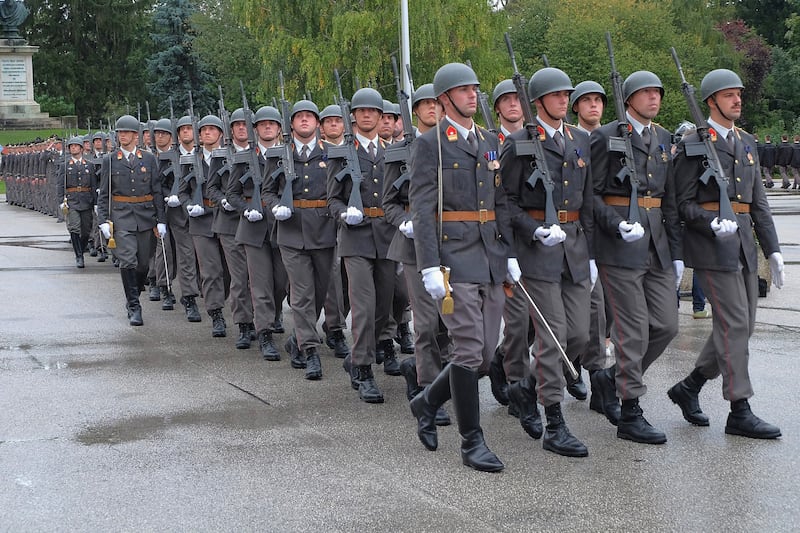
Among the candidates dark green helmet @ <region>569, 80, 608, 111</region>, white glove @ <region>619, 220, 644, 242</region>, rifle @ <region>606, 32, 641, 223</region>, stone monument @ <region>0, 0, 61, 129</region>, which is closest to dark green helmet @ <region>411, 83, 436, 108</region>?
dark green helmet @ <region>569, 80, 608, 111</region>

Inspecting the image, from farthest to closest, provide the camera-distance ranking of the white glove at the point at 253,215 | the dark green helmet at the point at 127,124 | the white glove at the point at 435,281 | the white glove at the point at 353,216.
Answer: the dark green helmet at the point at 127,124 < the white glove at the point at 253,215 < the white glove at the point at 353,216 < the white glove at the point at 435,281

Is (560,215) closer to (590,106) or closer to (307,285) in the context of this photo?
(590,106)

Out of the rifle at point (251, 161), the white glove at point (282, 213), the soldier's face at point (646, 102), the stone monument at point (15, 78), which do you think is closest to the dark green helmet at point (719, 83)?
the soldier's face at point (646, 102)

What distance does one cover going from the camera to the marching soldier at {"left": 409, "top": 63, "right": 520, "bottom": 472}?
20.6ft

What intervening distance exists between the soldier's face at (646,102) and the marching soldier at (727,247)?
26 centimetres

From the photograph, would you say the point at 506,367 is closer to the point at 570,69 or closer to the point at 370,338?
the point at 370,338

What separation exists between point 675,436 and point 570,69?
38383mm

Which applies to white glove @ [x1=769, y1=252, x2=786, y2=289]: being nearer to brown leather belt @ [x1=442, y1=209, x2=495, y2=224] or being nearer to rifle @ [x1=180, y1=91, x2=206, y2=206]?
brown leather belt @ [x1=442, y1=209, x2=495, y2=224]

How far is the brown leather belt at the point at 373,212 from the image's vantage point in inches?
→ 340

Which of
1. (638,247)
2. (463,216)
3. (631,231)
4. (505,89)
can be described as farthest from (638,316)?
(505,89)

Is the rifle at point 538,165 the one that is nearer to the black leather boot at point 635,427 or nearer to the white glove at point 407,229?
the white glove at point 407,229

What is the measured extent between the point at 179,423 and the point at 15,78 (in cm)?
5060

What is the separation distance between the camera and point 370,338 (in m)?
8.20

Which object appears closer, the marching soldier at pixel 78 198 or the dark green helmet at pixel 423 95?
the dark green helmet at pixel 423 95
